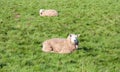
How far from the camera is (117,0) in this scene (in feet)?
81.7

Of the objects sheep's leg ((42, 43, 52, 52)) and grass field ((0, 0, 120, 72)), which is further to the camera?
sheep's leg ((42, 43, 52, 52))

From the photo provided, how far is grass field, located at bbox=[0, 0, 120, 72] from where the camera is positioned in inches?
445

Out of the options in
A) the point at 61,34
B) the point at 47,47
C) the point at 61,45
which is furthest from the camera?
the point at 61,34

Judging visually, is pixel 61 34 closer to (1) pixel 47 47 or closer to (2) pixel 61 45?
(2) pixel 61 45

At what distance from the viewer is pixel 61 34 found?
1536 cm

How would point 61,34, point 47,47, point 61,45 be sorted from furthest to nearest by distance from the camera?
point 61,34, point 61,45, point 47,47

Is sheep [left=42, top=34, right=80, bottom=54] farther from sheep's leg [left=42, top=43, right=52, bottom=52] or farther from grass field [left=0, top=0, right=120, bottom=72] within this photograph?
grass field [left=0, top=0, right=120, bottom=72]

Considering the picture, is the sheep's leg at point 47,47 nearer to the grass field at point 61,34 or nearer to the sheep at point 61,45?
the sheep at point 61,45

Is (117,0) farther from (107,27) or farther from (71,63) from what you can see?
(71,63)

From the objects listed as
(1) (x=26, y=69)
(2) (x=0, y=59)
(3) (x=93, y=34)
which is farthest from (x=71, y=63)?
(3) (x=93, y=34)

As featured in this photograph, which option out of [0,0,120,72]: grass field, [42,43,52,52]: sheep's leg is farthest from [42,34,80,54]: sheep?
[0,0,120,72]: grass field

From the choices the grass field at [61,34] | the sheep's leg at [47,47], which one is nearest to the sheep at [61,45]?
the sheep's leg at [47,47]

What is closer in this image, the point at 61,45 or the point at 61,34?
the point at 61,45

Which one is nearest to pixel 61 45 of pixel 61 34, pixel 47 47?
pixel 47 47
